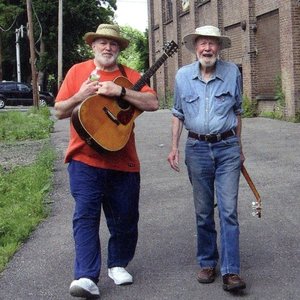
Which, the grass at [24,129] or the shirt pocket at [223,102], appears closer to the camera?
the shirt pocket at [223,102]

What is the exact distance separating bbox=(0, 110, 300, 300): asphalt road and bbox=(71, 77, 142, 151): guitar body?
1151 millimetres

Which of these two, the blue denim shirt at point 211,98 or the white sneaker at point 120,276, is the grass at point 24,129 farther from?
the blue denim shirt at point 211,98

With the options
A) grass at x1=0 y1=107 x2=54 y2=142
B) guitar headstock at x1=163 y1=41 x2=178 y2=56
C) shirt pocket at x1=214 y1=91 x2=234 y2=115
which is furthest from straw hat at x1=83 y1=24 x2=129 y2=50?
grass at x1=0 y1=107 x2=54 y2=142

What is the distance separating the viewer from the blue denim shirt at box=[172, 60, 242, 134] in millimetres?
5211

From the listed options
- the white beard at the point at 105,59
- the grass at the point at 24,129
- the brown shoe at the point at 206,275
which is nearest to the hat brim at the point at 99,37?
the white beard at the point at 105,59

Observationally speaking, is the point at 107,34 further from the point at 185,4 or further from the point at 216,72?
the point at 185,4

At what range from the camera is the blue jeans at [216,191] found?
5.15 m

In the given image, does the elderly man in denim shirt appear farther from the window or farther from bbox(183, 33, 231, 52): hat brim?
the window

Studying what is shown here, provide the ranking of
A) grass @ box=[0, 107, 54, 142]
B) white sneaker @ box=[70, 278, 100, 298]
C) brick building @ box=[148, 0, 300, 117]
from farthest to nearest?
brick building @ box=[148, 0, 300, 117]
grass @ box=[0, 107, 54, 142]
white sneaker @ box=[70, 278, 100, 298]

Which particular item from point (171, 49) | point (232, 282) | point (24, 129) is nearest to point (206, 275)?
A: point (232, 282)

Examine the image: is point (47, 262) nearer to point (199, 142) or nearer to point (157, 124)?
point (199, 142)

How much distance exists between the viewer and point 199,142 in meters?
5.27

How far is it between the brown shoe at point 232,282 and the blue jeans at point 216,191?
0.04 m

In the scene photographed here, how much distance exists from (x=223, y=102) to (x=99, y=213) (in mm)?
1265
